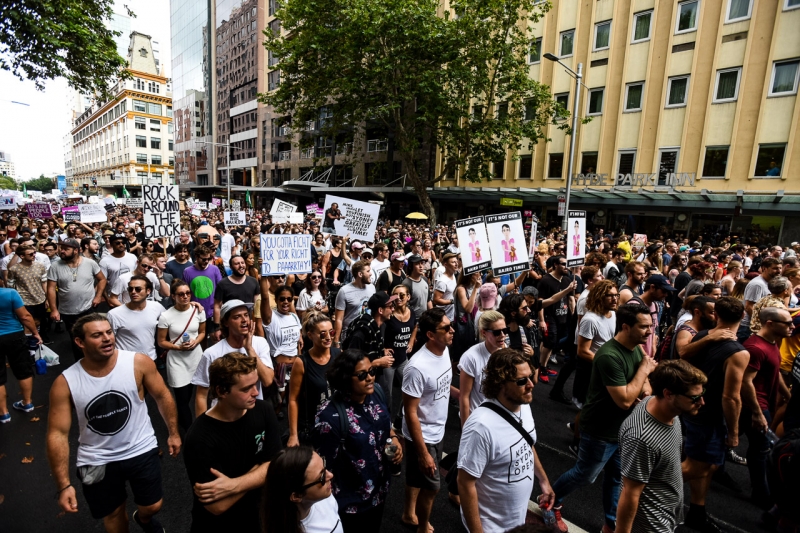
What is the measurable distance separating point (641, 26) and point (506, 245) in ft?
67.8

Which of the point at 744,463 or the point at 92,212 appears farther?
the point at 92,212

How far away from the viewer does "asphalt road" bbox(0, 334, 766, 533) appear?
132 inches

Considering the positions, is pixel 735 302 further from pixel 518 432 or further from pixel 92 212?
pixel 92 212

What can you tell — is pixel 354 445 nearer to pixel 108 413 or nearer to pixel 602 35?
pixel 108 413

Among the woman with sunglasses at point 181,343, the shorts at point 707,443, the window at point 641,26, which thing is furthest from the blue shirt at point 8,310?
the window at point 641,26

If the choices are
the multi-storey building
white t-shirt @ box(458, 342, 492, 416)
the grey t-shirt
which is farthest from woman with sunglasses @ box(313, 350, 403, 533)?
the multi-storey building

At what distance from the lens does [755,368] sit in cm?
350

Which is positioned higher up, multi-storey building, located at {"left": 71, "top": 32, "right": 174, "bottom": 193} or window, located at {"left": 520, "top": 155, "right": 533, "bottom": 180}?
multi-storey building, located at {"left": 71, "top": 32, "right": 174, "bottom": 193}

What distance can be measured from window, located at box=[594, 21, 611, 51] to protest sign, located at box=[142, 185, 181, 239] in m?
22.1

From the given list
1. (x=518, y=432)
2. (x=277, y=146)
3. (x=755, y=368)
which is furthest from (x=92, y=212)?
(x=277, y=146)

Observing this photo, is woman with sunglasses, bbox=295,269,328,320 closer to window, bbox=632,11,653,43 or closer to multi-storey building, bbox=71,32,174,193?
window, bbox=632,11,653,43

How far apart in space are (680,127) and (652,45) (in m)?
4.21

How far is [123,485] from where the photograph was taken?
2855 millimetres

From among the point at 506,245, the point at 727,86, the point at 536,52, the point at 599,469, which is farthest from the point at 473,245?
the point at 536,52
